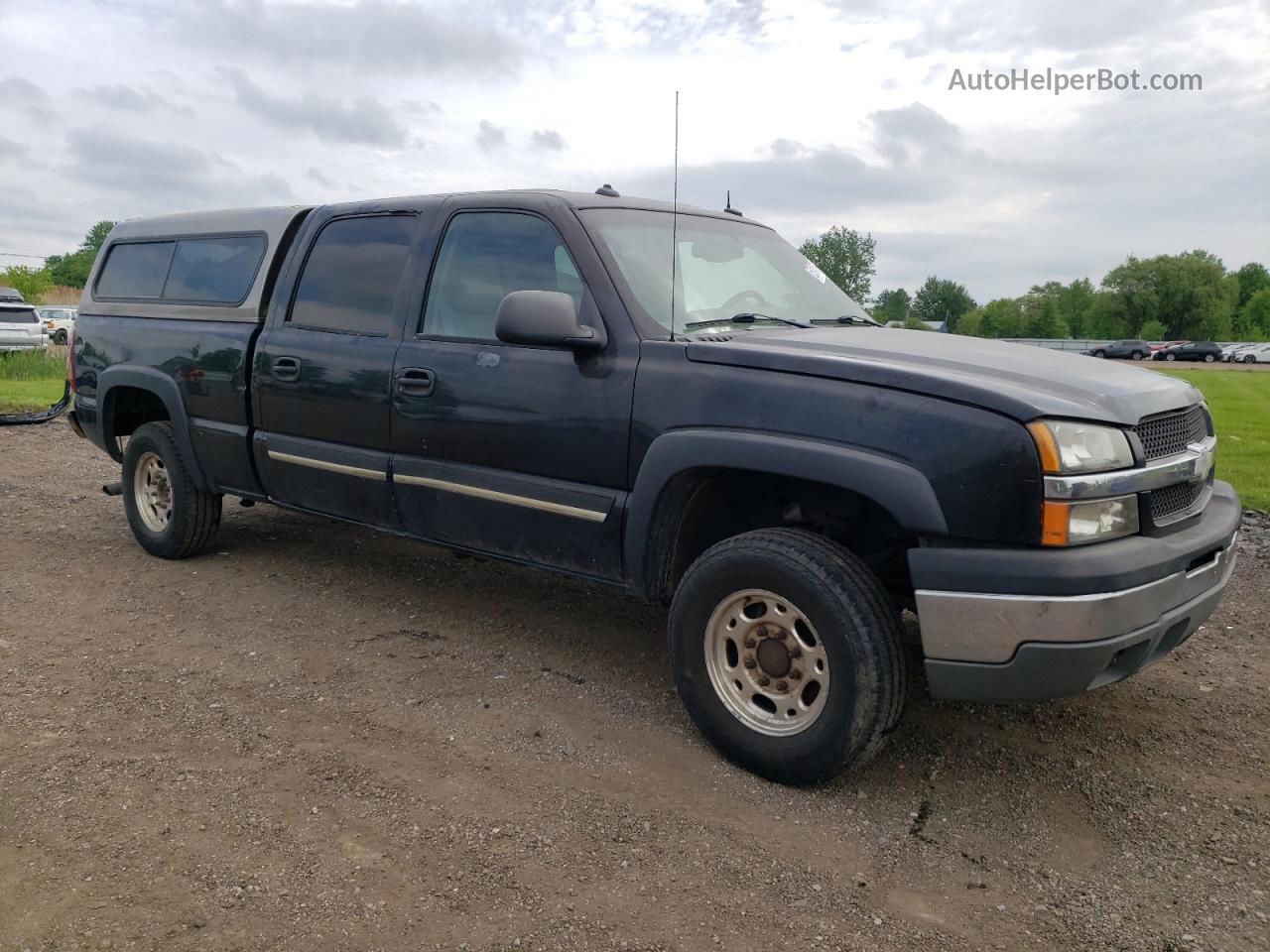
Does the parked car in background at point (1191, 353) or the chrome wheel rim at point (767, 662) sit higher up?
the chrome wheel rim at point (767, 662)

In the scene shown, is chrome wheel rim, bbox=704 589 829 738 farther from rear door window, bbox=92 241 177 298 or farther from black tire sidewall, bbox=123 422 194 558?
rear door window, bbox=92 241 177 298

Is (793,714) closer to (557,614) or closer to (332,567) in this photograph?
(557,614)

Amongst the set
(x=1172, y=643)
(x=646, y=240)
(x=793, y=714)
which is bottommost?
(x=793, y=714)

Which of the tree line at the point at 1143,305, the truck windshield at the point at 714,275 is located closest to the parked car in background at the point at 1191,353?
the tree line at the point at 1143,305

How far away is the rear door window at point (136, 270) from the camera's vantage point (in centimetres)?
598

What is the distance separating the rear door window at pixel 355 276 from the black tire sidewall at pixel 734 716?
2000mm

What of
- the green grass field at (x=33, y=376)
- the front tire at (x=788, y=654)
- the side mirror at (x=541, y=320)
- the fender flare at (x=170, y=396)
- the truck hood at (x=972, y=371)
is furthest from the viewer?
the green grass field at (x=33, y=376)

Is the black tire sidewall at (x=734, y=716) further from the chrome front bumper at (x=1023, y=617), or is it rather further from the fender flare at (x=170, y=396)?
the fender flare at (x=170, y=396)

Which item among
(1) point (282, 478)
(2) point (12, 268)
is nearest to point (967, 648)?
(1) point (282, 478)

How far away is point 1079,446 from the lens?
290cm

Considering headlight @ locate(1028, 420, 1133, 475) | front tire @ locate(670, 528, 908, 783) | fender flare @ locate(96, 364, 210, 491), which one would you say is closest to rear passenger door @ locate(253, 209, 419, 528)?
fender flare @ locate(96, 364, 210, 491)

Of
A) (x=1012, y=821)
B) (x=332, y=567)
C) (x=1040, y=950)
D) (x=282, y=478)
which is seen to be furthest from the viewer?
(x=332, y=567)

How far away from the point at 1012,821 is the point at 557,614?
252 centimetres

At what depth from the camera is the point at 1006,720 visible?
154 inches
